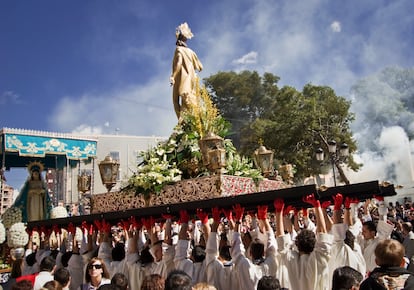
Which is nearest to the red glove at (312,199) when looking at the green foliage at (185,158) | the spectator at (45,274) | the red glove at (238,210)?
the red glove at (238,210)

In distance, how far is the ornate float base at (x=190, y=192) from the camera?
7.64 meters

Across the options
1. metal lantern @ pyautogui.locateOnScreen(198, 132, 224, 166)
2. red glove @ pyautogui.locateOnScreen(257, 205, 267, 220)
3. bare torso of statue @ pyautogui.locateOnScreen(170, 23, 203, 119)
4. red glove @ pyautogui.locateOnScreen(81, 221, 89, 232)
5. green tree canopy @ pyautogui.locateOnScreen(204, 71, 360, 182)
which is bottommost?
red glove @ pyautogui.locateOnScreen(257, 205, 267, 220)

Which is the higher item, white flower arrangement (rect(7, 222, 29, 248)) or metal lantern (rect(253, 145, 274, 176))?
metal lantern (rect(253, 145, 274, 176))

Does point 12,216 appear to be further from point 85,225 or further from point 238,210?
point 238,210

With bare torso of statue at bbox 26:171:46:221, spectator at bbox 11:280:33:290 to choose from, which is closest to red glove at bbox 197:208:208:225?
spectator at bbox 11:280:33:290

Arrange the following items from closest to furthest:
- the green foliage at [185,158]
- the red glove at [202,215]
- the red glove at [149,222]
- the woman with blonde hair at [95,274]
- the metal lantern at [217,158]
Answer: the woman with blonde hair at [95,274] → the red glove at [202,215] → the red glove at [149,222] → the metal lantern at [217,158] → the green foliage at [185,158]

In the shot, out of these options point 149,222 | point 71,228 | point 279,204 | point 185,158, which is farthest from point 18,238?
point 279,204

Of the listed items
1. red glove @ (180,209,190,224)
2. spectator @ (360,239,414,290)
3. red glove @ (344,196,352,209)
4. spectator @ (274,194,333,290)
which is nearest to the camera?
spectator @ (360,239,414,290)

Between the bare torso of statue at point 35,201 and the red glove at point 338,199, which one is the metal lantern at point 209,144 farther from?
the bare torso of statue at point 35,201

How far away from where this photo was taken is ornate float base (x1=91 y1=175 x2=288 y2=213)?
7.64 metres

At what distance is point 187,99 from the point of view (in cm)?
1130

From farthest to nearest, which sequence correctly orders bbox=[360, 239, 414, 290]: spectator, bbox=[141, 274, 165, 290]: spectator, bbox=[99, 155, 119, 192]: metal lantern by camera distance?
bbox=[99, 155, 119, 192]: metal lantern
bbox=[141, 274, 165, 290]: spectator
bbox=[360, 239, 414, 290]: spectator

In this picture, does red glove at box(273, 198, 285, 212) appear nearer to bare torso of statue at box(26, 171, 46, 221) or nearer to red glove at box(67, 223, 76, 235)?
red glove at box(67, 223, 76, 235)

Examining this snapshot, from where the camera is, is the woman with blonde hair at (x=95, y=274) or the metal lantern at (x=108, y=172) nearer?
the woman with blonde hair at (x=95, y=274)
